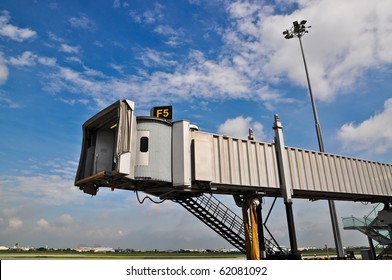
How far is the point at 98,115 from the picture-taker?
52.6ft

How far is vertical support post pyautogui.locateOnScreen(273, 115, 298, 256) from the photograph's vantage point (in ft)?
58.8

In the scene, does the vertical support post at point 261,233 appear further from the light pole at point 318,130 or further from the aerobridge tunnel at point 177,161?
the light pole at point 318,130

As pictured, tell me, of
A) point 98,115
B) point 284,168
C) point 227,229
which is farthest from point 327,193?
point 98,115

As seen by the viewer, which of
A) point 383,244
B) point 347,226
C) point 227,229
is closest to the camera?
point 227,229

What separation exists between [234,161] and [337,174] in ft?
32.2

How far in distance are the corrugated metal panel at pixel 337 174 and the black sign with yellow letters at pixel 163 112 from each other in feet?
28.1

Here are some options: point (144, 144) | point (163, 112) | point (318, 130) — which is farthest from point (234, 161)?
point (318, 130)

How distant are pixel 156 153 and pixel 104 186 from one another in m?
3.50

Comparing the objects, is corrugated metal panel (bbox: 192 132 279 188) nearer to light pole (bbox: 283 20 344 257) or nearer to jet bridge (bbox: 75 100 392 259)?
jet bridge (bbox: 75 100 392 259)

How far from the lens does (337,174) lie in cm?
2252

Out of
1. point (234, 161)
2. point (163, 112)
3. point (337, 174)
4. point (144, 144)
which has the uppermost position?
point (163, 112)

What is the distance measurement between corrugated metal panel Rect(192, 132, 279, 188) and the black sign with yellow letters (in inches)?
69.3

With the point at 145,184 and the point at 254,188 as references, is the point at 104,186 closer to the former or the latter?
the point at 145,184

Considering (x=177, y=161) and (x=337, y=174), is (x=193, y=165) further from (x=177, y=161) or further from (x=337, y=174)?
(x=337, y=174)
